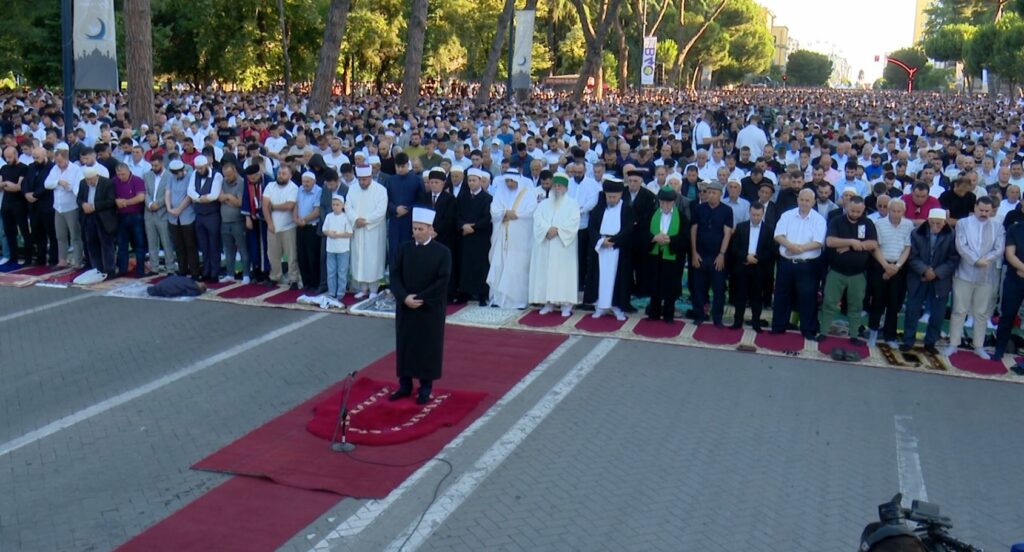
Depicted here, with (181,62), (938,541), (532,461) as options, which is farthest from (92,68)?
(181,62)

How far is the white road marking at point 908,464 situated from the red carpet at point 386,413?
3.48 meters

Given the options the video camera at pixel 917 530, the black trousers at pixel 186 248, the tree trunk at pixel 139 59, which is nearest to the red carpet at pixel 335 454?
the video camera at pixel 917 530

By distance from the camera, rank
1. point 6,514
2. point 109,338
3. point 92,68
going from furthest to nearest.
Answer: point 92,68 < point 109,338 < point 6,514

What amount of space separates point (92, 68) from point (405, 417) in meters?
12.6

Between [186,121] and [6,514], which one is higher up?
[186,121]

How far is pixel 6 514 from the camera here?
652 centimetres

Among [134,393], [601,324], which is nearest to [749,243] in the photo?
[601,324]

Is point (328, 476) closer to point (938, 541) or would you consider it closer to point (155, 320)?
point (938, 541)

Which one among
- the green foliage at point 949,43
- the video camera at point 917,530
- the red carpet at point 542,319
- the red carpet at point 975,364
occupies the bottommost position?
the red carpet at point 975,364

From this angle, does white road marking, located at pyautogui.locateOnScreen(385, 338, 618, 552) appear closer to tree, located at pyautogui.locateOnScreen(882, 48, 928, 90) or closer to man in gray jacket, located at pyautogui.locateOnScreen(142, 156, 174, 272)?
man in gray jacket, located at pyautogui.locateOnScreen(142, 156, 174, 272)

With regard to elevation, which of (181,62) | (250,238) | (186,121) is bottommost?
(250,238)

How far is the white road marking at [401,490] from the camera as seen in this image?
6.31 meters

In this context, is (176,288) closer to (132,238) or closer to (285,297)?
(285,297)

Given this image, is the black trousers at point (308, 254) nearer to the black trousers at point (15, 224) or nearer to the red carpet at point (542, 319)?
the red carpet at point (542, 319)
